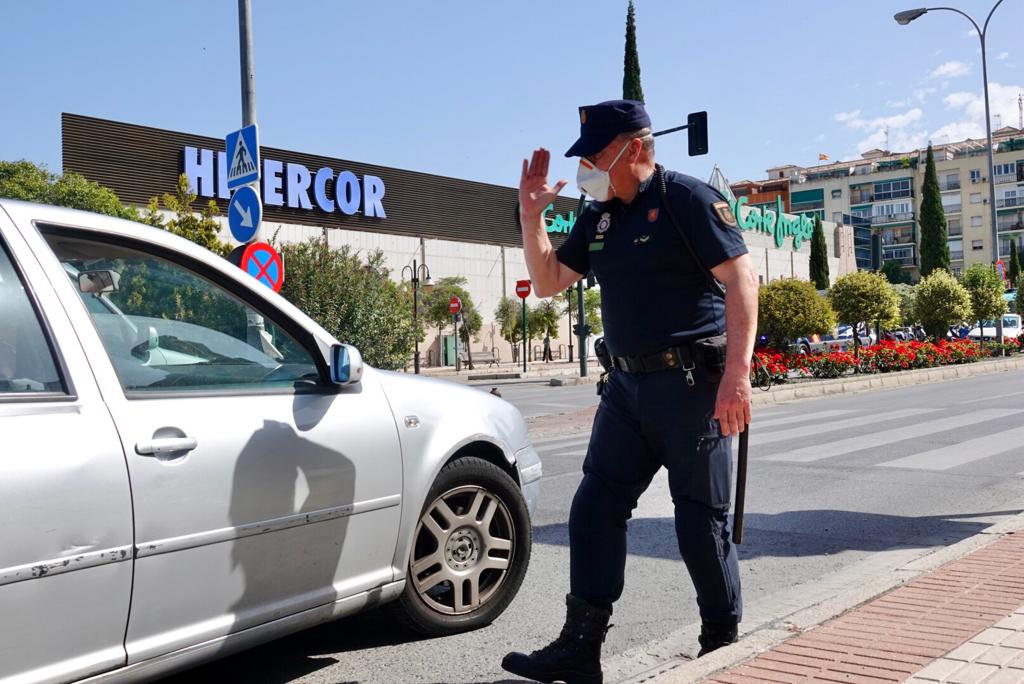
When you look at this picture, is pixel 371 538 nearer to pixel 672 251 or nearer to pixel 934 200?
pixel 672 251

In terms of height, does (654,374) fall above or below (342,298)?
below

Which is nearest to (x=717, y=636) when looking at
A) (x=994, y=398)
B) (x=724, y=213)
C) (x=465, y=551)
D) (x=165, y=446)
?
(x=465, y=551)

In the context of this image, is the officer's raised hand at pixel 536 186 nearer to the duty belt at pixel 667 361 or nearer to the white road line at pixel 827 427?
the duty belt at pixel 667 361

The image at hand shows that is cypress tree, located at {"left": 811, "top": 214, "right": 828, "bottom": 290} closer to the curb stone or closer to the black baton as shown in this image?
the curb stone

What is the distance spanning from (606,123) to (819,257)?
80241mm

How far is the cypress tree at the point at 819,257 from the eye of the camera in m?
79.0

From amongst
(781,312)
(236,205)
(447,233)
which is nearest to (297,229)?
(447,233)

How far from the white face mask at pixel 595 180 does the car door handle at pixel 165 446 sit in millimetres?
1473

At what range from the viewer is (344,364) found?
11.0 ft

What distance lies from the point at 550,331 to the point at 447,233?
7.32 meters

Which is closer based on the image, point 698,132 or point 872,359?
point 698,132

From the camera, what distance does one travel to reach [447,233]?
1982 inches

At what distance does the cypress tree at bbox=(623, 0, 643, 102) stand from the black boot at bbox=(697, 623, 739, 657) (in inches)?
1194

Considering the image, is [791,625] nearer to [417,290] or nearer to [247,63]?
[247,63]
